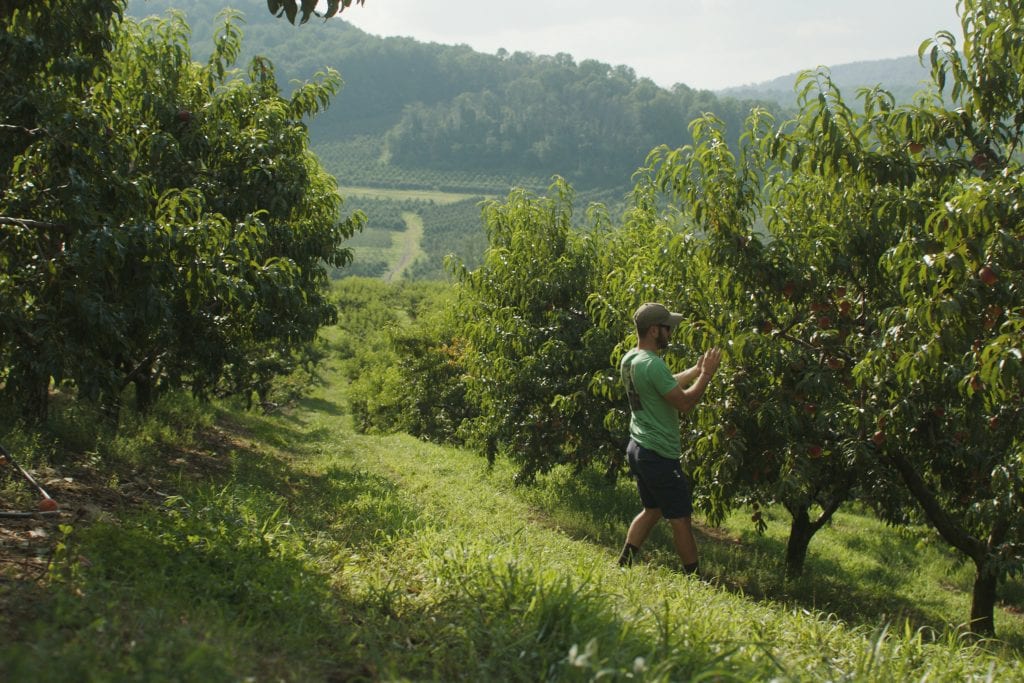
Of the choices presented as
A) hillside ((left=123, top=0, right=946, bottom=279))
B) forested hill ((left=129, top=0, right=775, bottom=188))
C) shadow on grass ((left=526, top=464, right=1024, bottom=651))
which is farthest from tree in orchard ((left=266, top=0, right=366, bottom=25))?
forested hill ((left=129, top=0, right=775, bottom=188))

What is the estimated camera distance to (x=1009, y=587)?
524 inches

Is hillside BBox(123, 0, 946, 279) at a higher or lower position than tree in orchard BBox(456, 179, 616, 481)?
higher

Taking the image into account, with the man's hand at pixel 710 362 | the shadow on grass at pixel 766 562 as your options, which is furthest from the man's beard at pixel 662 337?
the shadow on grass at pixel 766 562

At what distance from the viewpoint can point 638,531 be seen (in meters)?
5.49

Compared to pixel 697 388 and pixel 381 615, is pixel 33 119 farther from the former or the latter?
pixel 697 388

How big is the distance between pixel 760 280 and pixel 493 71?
195 meters

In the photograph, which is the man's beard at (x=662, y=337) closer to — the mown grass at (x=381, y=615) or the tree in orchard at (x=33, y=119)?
the mown grass at (x=381, y=615)

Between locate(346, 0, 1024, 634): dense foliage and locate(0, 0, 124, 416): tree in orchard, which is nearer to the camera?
locate(346, 0, 1024, 634): dense foliage

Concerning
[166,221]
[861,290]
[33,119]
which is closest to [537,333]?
[861,290]

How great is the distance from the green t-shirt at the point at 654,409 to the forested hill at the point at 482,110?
5685 inches

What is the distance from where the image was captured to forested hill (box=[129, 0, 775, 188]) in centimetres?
15600

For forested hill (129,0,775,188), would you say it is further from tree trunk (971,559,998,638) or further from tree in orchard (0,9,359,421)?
tree trunk (971,559,998,638)

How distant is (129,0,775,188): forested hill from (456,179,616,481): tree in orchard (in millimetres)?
138224

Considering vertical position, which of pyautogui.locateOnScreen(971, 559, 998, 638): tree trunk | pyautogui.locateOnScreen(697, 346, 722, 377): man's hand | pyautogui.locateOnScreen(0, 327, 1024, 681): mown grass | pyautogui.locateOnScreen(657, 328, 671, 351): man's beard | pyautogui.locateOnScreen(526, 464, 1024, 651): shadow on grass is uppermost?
pyautogui.locateOnScreen(657, 328, 671, 351): man's beard
